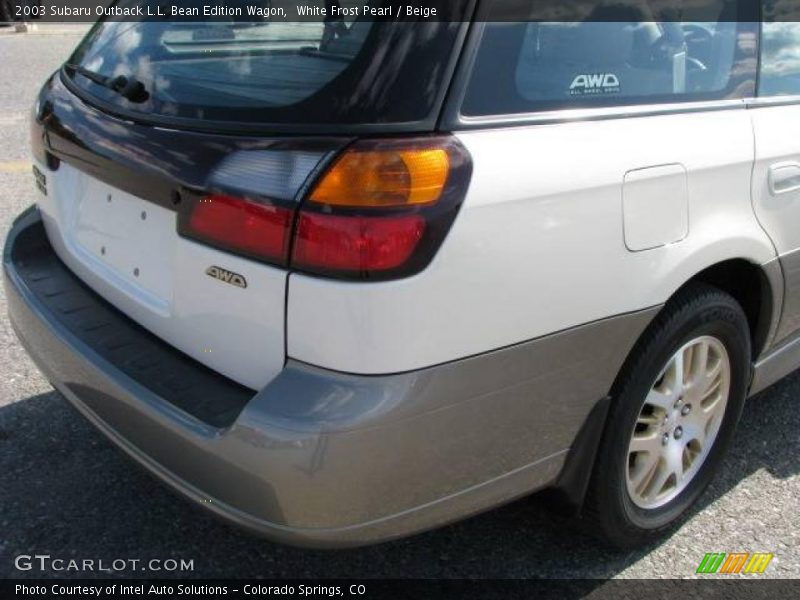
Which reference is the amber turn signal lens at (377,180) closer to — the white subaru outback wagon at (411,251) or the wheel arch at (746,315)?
the white subaru outback wagon at (411,251)

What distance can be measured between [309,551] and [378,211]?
49.1 inches

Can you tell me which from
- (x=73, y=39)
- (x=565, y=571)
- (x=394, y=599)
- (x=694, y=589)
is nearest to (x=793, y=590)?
(x=694, y=589)

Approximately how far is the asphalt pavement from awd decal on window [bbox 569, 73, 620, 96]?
1196 mm

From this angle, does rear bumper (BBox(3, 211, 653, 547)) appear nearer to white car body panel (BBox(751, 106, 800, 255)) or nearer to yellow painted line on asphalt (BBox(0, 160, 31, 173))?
white car body panel (BBox(751, 106, 800, 255))

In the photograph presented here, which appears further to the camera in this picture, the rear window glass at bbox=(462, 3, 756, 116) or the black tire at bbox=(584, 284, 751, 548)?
the black tire at bbox=(584, 284, 751, 548)

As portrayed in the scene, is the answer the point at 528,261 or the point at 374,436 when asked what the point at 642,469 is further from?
the point at 374,436

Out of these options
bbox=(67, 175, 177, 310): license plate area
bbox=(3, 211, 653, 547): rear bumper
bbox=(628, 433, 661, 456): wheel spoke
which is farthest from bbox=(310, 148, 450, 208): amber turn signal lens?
bbox=(628, 433, 661, 456): wheel spoke

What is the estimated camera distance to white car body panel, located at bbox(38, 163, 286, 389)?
186cm

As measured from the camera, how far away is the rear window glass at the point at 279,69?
1.80m

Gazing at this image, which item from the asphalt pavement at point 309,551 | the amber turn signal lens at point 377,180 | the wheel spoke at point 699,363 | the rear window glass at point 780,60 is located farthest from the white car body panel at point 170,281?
the rear window glass at point 780,60

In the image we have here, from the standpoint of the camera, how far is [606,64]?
2145 millimetres

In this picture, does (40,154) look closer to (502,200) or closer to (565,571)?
(502,200)

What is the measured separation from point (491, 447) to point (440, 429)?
0.19 metres

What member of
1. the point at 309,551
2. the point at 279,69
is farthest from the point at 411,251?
the point at 309,551
